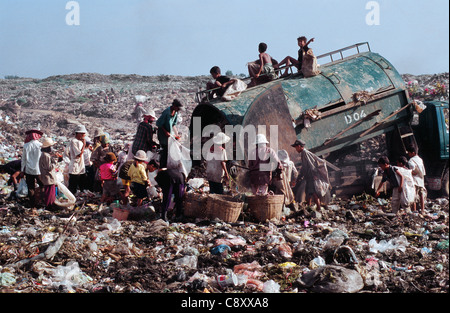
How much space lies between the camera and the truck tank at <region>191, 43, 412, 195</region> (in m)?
8.01

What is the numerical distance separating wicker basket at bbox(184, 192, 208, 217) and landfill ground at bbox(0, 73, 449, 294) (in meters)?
0.11

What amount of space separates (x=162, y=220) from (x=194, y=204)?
1.76ft

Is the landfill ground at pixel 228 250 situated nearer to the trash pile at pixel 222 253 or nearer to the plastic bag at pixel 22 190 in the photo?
the trash pile at pixel 222 253

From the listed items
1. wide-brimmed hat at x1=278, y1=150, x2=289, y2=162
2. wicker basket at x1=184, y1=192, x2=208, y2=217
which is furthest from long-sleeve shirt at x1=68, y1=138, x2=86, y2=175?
wide-brimmed hat at x1=278, y1=150, x2=289, y2=162

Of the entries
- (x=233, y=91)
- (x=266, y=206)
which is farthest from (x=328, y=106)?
(x=266, y=206)

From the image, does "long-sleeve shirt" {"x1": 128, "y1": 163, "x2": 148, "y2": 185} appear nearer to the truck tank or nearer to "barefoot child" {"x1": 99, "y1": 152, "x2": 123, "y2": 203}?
"barefoot child" {"x1": 99, "y1": 152, "x2": 123, "y2": 203}

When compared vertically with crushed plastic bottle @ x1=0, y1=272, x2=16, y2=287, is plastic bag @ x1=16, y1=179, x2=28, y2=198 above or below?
above

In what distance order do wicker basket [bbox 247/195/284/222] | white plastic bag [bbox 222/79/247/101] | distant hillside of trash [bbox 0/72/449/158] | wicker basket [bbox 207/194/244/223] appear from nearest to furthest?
wicker basket [bbox 207/194/244/223] < wicker basket [bbox 247/195/284/222] < white plastic bag [bbox 222/79/247/101] < distant hillside of trash [bbox 0/72/449/158]

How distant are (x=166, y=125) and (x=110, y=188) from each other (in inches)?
58.1

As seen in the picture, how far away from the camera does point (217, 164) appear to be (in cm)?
741

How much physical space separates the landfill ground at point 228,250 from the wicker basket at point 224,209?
0.10 m

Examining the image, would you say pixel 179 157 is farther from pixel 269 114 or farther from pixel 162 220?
pixel 269 114

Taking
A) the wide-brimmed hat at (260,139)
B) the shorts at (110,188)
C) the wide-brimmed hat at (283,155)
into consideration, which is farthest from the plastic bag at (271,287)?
the shorts at (110,188)

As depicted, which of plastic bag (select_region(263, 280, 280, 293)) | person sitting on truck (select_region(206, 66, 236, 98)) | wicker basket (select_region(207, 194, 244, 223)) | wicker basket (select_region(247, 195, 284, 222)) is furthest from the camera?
person sitting on truck (select_region(206, 66, 236, 98))
